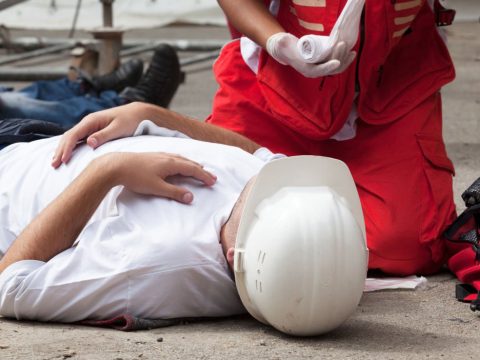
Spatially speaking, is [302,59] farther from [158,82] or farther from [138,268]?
[158,82]

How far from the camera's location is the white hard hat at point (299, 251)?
230 cm

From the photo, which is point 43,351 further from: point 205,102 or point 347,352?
point 205,102

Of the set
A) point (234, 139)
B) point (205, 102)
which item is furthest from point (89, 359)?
A: point (205, 102)

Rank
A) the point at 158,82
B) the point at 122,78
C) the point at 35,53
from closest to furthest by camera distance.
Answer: the point at 158,82
the point at 122,78
the point at 35,53

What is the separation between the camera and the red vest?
3.31 m

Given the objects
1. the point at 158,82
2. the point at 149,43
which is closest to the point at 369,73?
the point at 158,82

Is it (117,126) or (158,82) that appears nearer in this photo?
(117,126)

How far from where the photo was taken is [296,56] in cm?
317

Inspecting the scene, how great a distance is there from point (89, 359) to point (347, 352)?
0.53m

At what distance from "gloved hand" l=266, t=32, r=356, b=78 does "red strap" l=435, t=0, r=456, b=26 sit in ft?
1.50

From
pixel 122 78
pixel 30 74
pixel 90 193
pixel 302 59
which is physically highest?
pixel 302 59

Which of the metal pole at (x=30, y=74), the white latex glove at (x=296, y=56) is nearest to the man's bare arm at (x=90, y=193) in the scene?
the white latex glove at (x=296, y=56)

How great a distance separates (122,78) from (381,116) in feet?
6.93

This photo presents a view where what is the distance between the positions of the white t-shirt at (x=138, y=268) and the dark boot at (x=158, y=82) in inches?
91.4
